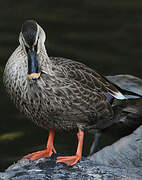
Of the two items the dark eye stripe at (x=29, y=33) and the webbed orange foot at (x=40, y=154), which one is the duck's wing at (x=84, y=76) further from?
the webbed orange foot at (x=40, y=154)

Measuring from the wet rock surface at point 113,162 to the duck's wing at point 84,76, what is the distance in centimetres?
15

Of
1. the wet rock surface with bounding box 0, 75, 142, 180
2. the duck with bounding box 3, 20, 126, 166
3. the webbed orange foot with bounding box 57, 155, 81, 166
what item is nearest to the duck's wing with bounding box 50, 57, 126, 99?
the duck with bounding box 3, 20, 126, 166

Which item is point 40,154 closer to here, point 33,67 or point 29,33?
point 33,67

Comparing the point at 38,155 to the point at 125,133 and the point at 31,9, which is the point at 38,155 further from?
the point at 31,9

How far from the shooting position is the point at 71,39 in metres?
12.2

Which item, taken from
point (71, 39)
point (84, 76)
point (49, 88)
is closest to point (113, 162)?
point (84, 76)

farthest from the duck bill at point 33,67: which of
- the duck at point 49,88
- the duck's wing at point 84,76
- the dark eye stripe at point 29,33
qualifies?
the duck's wing at point 84,76

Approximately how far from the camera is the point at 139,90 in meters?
7.23

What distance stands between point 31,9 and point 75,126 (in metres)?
8.28

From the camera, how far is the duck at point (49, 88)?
5.07 metres

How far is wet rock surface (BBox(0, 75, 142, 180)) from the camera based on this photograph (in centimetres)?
519

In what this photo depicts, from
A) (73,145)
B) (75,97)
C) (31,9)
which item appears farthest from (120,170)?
(31,9)

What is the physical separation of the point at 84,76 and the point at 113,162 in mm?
1246

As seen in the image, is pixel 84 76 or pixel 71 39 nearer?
pixel 84 76
